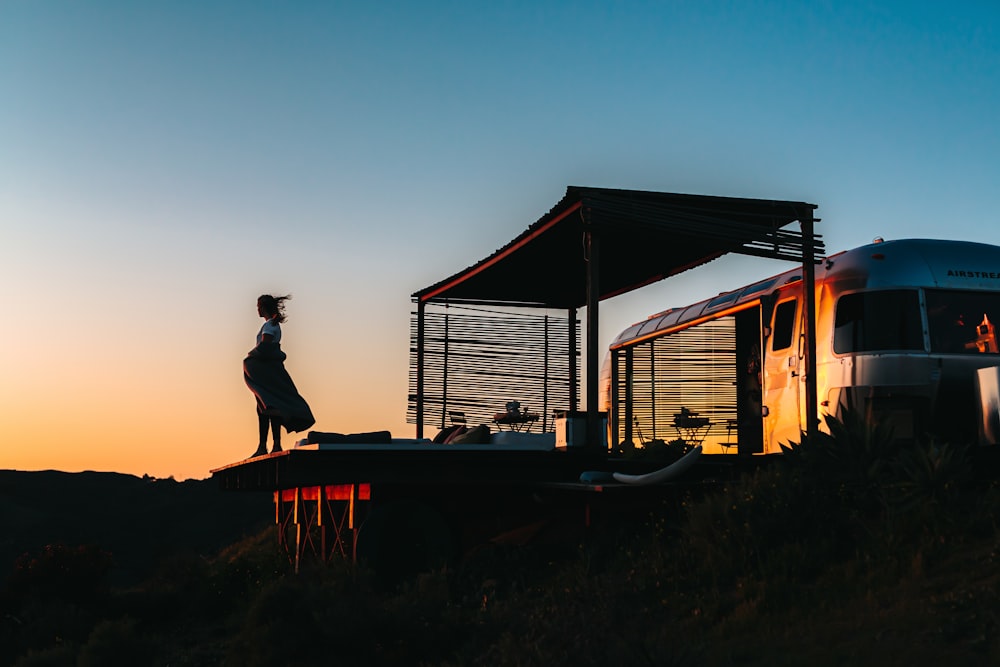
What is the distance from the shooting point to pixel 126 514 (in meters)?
66.9

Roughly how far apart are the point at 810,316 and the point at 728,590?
4438 mm

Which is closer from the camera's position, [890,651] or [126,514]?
[890,651]

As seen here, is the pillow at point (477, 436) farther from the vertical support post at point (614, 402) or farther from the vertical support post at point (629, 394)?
the vertical support post at point (614, 402)

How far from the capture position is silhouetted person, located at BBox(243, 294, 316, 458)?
13.8m

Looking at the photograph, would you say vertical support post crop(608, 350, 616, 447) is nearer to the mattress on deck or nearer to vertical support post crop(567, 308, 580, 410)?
vertical support post crop(567, 308, 580, 410)

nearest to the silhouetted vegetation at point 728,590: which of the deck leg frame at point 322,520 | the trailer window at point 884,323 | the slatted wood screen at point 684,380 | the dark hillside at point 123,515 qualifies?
the deck leg frame at point 322,520

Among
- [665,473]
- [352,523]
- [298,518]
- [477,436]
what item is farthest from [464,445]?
[298,518]

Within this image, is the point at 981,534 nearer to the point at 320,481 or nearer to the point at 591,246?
the point at 591,246

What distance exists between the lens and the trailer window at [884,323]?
42.1 ft

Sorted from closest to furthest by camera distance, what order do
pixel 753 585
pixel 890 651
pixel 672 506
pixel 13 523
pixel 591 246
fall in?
pixel 890 651 < pixel 753 585 < pixel 672 506 < pixel 591 246 < pixel 13 523

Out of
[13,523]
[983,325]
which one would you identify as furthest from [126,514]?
[983,325]

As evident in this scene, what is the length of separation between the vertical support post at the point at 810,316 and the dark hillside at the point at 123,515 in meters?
37.6

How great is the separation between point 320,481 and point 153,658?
3260mm

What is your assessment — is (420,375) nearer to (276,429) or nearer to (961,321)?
(276,429)
